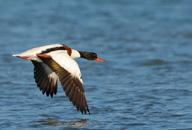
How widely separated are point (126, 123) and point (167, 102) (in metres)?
1.40

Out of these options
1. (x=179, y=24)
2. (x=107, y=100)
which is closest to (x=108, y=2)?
(x=179, y=24)

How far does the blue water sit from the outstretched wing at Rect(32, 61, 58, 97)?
0.18 metres

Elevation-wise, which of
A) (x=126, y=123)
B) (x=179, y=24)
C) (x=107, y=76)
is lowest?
(x=126, y=123)

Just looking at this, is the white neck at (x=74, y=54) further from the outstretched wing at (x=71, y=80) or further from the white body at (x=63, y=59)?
the outstretched wing at (x=71, y=80)

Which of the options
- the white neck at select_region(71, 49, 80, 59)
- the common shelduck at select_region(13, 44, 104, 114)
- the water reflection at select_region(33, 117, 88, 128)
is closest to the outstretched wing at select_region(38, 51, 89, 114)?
the common shelduck at select_region(13, 44, 104, 114)

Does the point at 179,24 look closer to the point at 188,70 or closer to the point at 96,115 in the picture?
Result: the point at 188,70

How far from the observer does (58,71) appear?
978 centimetres

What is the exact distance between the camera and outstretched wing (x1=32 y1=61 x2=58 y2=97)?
430 inches

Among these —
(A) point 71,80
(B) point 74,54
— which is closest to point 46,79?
(B) point 74,54

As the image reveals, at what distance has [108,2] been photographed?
22672 mm

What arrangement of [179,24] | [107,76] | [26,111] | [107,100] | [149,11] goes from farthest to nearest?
[149,11], [179,24], [107,76], [107,100], [26,111]

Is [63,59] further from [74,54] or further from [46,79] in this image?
[46,79]

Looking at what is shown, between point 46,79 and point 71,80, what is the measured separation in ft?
4.51

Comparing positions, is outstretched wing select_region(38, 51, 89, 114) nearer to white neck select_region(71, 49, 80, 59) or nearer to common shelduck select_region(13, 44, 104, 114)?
common shelduck select_region(13, 44, 104, 114)
